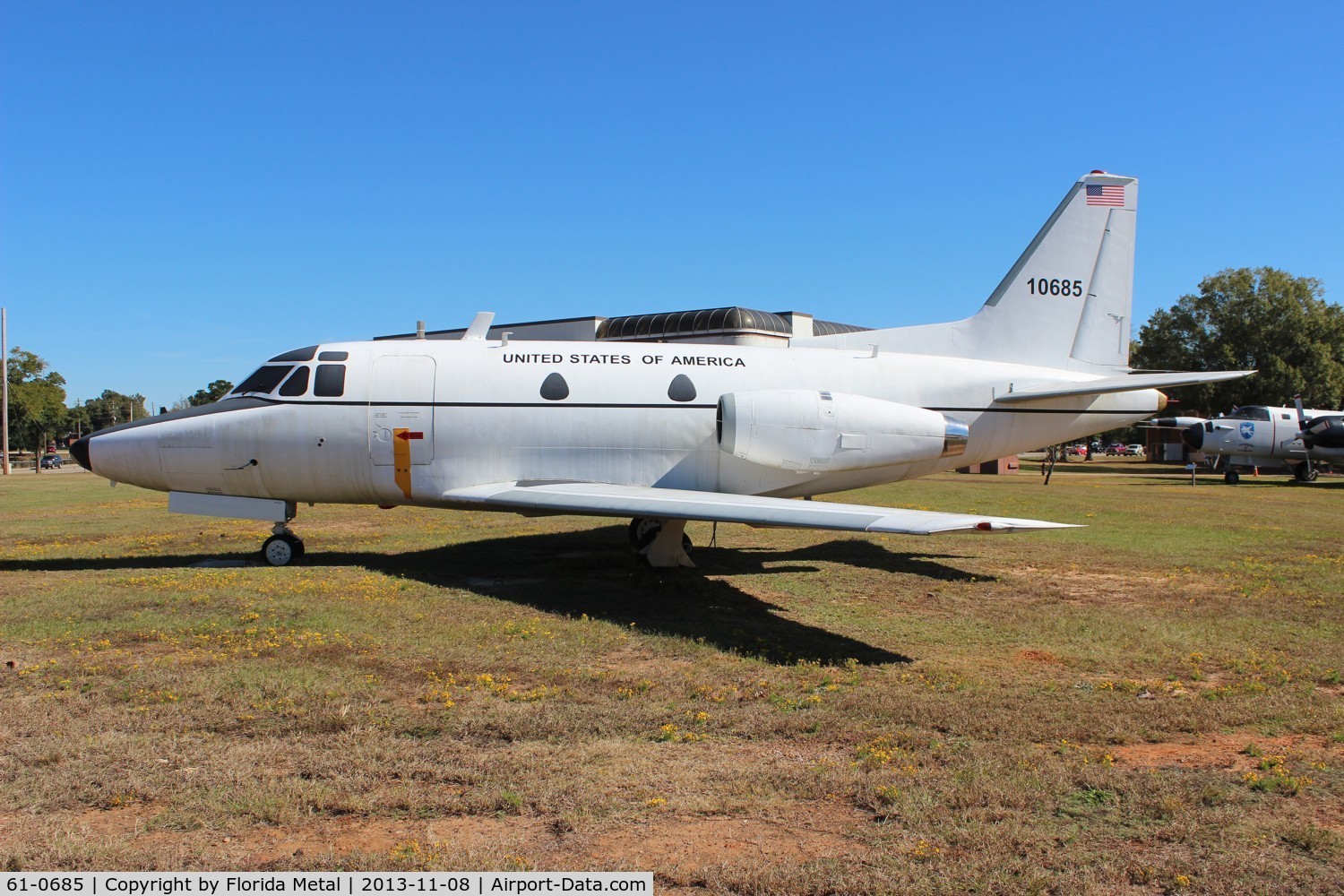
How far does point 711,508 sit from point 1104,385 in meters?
6.93

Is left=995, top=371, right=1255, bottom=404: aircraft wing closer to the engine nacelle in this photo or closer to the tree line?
the engine nacelle

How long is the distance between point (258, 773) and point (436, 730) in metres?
1.22

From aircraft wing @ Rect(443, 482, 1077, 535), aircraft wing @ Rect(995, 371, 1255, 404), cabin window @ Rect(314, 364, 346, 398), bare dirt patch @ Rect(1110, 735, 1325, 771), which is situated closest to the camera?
bare dirt patch @ Rect(1110, 735, 1325, 771)

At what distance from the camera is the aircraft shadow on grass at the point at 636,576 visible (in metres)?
9.48

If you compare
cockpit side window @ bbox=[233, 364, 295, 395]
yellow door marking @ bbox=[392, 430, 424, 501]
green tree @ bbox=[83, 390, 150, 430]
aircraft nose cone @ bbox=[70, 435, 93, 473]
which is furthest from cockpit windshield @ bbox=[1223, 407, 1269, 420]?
green tree @ bbox=[83, 390, 150, 430]

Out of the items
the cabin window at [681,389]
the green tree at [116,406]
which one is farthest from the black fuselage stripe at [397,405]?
the green tree at [116,406]

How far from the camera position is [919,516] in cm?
914

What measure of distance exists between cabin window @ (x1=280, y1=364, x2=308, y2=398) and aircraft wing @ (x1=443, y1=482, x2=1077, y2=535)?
271 centimetres

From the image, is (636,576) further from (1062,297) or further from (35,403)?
(35,403)

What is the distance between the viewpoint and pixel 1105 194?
15.1 m
